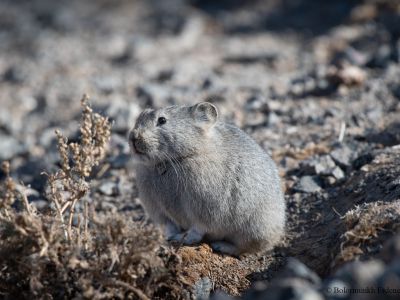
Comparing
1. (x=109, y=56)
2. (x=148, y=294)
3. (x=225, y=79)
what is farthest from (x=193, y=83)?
(x=148, y=294)

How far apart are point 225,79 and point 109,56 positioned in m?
3.32

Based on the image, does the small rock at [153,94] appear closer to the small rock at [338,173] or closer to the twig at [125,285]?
the small rock at [338,173]

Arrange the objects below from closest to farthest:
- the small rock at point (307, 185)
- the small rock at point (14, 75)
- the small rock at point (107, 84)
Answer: the small rock at point (307, 185) < the small rock at point (107, 84) < the small rock at point (14, 75)

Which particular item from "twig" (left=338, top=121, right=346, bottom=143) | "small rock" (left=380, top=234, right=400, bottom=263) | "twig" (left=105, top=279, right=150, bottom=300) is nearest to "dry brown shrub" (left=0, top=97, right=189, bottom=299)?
"twig" (left=105, top=279, right=150, bottom=300)

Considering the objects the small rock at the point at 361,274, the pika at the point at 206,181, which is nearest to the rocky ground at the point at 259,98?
the small rock at the point at 361,274

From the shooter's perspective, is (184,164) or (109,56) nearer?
(184,164)

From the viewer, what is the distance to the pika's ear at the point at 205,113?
21.8 ft

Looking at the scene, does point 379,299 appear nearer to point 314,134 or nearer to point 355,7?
point 314,134

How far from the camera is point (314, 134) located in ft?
29.6

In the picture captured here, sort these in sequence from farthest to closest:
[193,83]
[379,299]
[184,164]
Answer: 1. [193,83]
2. [184,164]
3. [379,299]

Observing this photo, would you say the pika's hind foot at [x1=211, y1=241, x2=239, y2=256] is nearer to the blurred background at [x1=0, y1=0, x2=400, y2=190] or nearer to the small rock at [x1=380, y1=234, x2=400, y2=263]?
the small rock at [x1=380, y1=234, x2=400, y2=263]

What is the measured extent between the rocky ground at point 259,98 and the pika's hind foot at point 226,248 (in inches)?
3.6

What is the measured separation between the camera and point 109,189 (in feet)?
27.4

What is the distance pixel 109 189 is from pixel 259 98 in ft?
11.7
